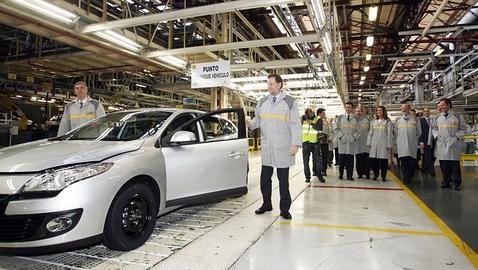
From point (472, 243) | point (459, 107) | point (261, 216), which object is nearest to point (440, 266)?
point (472, 243)

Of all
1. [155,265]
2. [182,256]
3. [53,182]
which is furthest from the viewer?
[182,256]

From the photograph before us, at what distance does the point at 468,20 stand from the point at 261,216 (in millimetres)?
8905

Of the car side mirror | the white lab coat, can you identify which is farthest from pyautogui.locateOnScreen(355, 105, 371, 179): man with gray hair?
the car side mirror

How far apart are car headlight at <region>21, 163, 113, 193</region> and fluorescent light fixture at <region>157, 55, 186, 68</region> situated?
5.55m

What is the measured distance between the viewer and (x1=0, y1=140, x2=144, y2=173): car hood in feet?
8.17

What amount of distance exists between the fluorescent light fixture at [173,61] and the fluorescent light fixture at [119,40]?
0.86m

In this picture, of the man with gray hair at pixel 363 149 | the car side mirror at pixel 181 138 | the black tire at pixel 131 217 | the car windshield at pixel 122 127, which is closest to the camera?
the black tire at pixel 131 217

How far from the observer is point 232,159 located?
162 inches

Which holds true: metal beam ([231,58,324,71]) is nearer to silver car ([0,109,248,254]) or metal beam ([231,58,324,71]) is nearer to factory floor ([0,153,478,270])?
factory floor ([0,153,478,270])

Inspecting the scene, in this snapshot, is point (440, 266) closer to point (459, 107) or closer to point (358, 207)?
point (358, 207)

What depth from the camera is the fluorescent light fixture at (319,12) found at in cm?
460

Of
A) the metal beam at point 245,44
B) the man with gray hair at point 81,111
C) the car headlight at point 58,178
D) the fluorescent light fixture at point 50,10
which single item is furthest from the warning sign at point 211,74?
the car headlight at point 58,178

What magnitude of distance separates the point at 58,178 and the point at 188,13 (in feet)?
12.1

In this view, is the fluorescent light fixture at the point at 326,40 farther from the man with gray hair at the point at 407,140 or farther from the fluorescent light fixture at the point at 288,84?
the fluorescent light fixture at the point at 288,84
